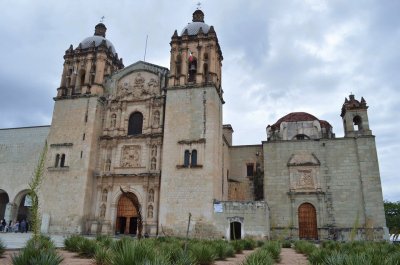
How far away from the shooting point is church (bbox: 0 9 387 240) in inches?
872

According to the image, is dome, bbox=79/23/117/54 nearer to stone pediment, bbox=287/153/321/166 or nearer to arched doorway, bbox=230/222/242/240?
stone pediment, bbox=287/153/321/166

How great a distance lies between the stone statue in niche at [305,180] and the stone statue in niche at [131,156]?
11820 millimetres

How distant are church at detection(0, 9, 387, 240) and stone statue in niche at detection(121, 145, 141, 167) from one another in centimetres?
7

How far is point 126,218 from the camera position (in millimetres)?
23859

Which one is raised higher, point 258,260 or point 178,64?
point 178,64

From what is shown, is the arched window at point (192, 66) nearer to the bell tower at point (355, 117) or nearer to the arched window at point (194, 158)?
the arched window at point (194, 158)

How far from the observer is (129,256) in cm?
594

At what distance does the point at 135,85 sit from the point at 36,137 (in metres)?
9.70

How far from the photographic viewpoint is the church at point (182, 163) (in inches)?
872

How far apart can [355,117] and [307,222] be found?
888cm

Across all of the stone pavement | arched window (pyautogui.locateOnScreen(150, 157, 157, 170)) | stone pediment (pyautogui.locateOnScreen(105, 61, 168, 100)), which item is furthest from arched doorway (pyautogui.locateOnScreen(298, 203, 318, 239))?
the stone pavement

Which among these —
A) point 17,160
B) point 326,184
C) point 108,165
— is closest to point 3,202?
point 17,160

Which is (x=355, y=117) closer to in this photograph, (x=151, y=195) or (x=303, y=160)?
(x=303, y=160)

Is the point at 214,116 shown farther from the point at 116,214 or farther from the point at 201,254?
the point at 201,254
